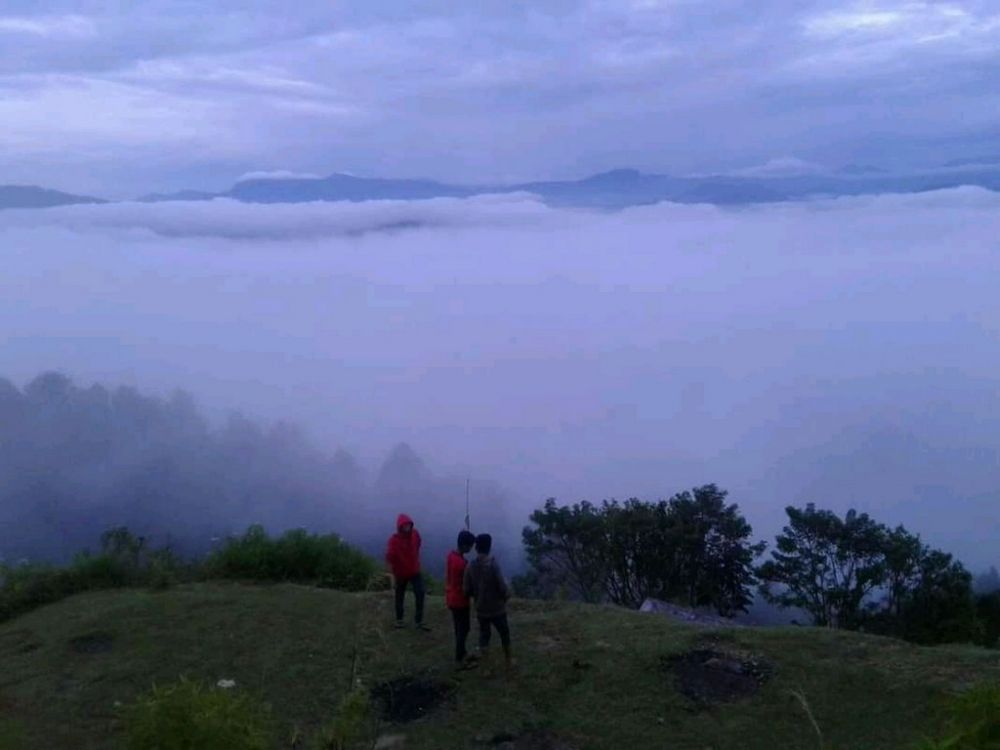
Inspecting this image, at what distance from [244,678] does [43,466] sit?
46.1m

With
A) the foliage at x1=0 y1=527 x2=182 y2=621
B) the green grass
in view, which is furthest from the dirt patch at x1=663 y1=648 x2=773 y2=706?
the foliage at x1=0 y1=527 x2=182 y2=621

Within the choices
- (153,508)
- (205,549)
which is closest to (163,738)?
(205,549)

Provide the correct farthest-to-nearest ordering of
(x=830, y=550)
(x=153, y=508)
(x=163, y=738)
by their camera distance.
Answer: (x=153, y=508)
(x=830, y=550)
(x=163, y=738)

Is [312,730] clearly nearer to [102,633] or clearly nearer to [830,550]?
[102,633]

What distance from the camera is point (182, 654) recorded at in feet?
35.6

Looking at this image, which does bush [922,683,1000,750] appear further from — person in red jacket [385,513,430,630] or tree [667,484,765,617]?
tree [667,484,765,617]

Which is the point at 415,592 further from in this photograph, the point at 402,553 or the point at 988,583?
the point at 988,583

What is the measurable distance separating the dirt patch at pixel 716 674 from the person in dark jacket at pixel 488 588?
4.72 ft

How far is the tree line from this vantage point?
16188mm

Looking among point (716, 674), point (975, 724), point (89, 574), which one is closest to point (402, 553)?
point (716, 674)

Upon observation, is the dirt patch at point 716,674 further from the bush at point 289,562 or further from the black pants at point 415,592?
the bush at point 289,562

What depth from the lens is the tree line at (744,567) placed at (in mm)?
16188

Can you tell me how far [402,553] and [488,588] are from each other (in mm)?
1343

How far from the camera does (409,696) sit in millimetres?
9641
